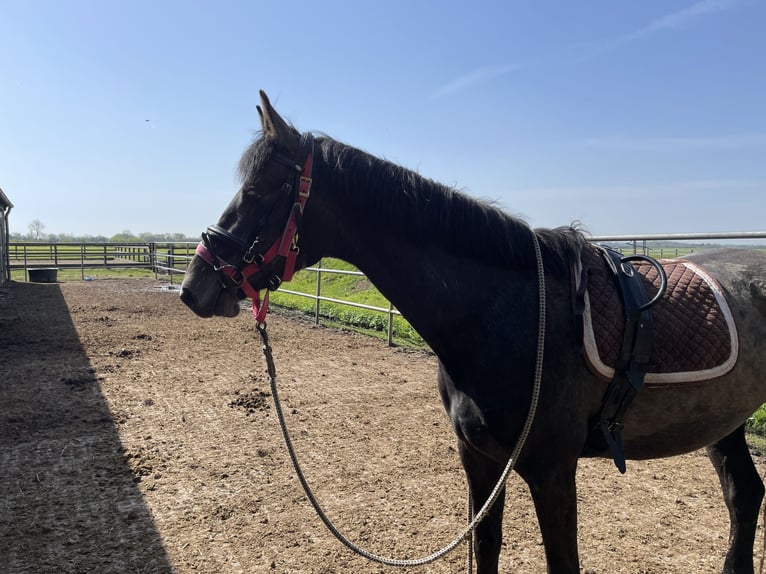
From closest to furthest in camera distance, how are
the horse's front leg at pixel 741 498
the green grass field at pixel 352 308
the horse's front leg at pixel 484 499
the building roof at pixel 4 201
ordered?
the horse's front leg at pixel 484 499
the horse's front leg at pixel 741 498
the green grass field at pixel 352 308
the building roof at pixel 4 201

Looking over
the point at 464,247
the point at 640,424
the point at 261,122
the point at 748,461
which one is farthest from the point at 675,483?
the point at 261,122

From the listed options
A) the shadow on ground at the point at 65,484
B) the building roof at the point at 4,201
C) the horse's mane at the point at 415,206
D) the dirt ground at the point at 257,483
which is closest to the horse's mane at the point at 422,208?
the horse's mane at the point at 415,206

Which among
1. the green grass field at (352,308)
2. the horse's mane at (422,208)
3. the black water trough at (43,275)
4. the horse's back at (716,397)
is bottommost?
the black water trough at (43,275)

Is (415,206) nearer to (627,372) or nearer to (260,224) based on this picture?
(260,224)

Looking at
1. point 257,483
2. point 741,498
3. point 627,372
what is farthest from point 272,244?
point 741,498

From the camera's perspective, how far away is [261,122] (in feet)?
6.38

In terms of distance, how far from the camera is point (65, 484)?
3416mm

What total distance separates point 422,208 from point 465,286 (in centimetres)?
35

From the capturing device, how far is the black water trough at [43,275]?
1762 centimetres

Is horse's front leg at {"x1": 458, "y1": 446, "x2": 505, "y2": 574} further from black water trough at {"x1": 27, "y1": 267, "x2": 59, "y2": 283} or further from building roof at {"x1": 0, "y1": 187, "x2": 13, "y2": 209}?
black water trough at {"x1": 27, "y1": 267, "x2": 59, "y2": 283}

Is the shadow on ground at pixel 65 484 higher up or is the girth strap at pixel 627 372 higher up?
the girth strap at pixel 627 372

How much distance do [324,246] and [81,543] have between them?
2.35 metres

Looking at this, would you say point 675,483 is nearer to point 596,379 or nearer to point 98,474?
point 596,379

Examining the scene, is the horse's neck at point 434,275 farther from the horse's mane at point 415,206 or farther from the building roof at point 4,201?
the building roof at point 4,201
